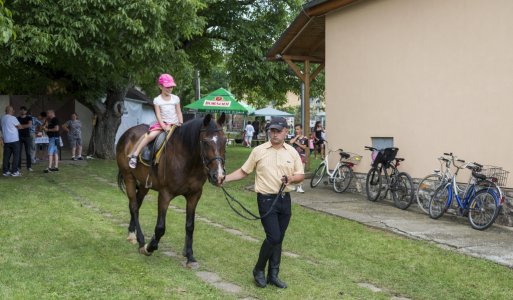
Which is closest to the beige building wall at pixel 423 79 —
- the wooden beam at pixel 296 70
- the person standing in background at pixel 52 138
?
the wooden beam at pixel 296 70

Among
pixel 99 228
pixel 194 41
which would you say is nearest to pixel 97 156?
pixel 194 41

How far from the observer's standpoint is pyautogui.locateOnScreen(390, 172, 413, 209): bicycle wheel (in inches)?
434

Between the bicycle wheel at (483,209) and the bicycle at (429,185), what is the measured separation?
3.76ft

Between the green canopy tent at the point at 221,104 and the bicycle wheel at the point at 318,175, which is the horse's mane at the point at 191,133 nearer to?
the bicycle wheel at the point at 318,175

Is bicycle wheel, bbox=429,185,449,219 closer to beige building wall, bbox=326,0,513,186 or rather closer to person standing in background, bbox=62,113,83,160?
beige building wall, bbox=326,0,513,186

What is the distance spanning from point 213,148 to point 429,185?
251 inches

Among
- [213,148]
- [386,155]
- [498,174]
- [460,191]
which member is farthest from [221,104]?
[213,148]

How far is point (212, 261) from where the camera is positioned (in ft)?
21.7

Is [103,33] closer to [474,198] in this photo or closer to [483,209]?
[474,198]

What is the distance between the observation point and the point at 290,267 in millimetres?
6441

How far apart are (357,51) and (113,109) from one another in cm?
1198

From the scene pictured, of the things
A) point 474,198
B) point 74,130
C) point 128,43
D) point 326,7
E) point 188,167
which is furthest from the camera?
point 74,130

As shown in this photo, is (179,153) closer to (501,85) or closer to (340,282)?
(340,282)

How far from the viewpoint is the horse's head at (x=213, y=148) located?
5.57m
